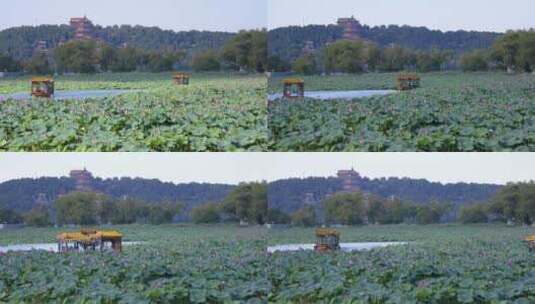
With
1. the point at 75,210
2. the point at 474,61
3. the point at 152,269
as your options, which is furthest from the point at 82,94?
the point at 474,61

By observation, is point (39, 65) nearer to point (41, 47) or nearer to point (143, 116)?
point (41, 47)

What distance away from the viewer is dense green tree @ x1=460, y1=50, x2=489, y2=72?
8547 mm

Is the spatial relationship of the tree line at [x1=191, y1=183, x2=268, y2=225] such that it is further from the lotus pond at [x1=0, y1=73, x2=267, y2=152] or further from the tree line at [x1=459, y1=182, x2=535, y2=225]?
the tree line at [x1=459, y1=182, x2=535, y2=225]

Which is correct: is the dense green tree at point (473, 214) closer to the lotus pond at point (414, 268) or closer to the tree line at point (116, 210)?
the lotus pond at point (414, 268)

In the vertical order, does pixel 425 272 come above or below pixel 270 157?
below

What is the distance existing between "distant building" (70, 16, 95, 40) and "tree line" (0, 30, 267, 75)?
0.07m

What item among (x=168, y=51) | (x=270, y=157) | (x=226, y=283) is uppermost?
(x=168, y=51)

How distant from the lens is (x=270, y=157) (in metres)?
8.42

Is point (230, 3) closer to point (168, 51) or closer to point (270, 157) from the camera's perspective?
point (168, 51)

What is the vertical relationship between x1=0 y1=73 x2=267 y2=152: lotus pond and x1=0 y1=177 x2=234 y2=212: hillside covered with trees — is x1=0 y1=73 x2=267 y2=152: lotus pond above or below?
above

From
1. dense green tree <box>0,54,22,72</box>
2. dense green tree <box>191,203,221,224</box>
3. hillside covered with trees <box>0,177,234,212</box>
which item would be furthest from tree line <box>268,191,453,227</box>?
dense green tree <box>0,54,22,72</box>

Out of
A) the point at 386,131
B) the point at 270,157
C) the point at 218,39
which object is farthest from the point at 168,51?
the point at 386,131

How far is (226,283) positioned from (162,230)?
3.01ft

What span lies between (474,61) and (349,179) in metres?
1.30
